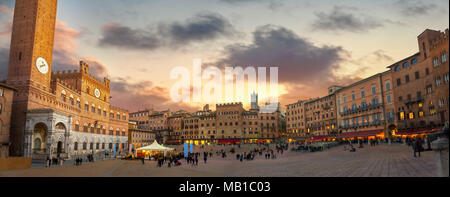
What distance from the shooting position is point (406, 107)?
5059 cm

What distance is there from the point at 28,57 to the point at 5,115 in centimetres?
984

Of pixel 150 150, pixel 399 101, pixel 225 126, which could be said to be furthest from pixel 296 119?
pixel 150 150

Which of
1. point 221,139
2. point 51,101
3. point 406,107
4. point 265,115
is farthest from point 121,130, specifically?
point 406,107

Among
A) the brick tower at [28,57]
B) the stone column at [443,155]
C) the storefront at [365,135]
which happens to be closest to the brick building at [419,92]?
the storefront at [365,135]

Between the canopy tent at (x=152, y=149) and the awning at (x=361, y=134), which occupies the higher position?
the awning at (x=361, y=134)

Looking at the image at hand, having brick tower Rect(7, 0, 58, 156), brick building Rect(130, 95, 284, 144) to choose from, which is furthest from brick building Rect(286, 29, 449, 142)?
brick tower Rect(7, 0, 58, 156)

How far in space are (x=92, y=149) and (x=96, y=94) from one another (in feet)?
43.0

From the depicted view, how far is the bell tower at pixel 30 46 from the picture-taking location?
4184cm

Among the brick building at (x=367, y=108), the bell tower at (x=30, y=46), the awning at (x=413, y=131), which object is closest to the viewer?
the bell tower at (x=30, y=46)

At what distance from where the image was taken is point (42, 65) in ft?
147

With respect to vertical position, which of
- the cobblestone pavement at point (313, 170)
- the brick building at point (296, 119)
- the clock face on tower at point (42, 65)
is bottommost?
the cobblestone pavement at point (313, 170)

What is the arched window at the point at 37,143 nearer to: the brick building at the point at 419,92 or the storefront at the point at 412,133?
the storefront at the point at 412,133

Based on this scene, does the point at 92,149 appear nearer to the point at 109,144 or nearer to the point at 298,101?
the point at 109,144

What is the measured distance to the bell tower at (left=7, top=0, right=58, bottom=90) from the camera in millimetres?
41844
